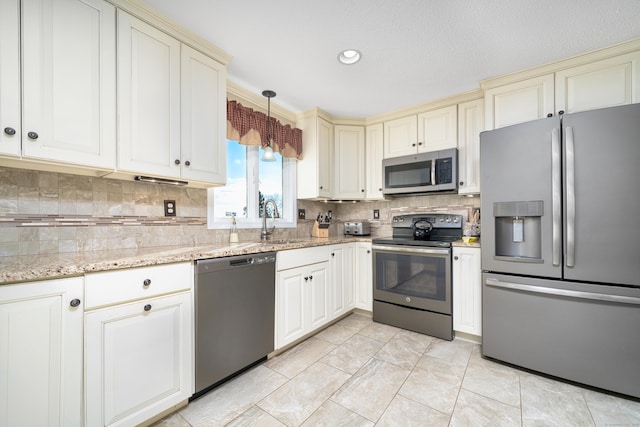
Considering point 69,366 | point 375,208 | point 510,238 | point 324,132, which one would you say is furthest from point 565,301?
point 69,366

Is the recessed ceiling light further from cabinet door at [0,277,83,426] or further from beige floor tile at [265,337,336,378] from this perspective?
beige floor tile at [265,337,336,378]

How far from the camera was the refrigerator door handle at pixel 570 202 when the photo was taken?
174 centimetres

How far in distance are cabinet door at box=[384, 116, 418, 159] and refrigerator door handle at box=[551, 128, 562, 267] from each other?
1.26 meters

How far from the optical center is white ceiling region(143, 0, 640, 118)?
1.51 metres

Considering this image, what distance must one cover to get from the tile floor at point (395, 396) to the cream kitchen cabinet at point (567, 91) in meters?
2.04

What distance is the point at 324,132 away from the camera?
308 cm

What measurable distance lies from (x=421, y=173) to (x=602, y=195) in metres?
1.37

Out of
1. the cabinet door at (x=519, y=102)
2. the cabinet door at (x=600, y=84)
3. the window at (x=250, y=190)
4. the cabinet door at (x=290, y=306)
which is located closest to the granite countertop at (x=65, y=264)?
the cabinet door at (x=290, y=306)

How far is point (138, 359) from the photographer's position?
1.31 m

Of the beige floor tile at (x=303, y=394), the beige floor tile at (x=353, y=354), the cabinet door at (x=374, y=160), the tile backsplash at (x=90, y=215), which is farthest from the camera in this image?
the cabinet door at (x=374, y=160)

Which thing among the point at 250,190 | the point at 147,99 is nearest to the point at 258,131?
the point at 250,190

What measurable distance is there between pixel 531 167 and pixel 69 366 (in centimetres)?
295

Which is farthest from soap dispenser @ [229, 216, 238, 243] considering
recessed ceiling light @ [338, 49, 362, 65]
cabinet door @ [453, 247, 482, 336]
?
cabinet door @ [453, 247, 482, 336]

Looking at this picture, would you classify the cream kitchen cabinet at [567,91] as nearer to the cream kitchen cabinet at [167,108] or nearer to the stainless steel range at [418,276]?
the stainless steel range at [418,276]
